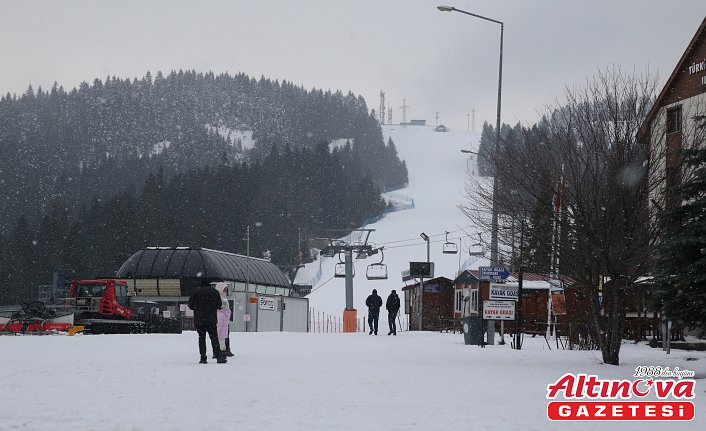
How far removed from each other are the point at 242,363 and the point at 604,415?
30.1 feet

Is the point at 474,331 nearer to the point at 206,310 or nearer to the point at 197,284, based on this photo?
the point at 206,310

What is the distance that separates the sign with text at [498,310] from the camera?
1091 inches

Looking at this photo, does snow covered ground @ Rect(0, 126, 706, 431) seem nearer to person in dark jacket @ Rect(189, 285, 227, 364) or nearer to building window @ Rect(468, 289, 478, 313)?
person in dark jacket @ Rect(189, 285, 227, 364)

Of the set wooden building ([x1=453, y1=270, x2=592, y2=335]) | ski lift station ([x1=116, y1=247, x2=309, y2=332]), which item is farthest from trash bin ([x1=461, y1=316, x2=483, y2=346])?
ski lift station ([x1=116, y1=247, x2=309, y2=332])

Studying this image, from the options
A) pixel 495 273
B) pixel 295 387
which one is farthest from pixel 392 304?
pixel 295 387

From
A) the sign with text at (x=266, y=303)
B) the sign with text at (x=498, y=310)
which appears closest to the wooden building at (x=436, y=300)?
the sign with text at (x=266, y=303)

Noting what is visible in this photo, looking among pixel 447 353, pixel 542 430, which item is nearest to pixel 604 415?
pixel 542 430

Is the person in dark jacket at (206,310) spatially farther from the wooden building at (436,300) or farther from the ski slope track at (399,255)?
the ski slope track at (399,255)

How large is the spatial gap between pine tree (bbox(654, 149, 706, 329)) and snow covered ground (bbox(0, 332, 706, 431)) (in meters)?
1.19

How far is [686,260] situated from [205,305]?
870 centimetres

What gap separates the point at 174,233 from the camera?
329ft

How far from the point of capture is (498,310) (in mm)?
27719

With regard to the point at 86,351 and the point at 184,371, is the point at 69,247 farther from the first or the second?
the point at 184,371

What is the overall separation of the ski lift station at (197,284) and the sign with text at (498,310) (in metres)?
26.8
